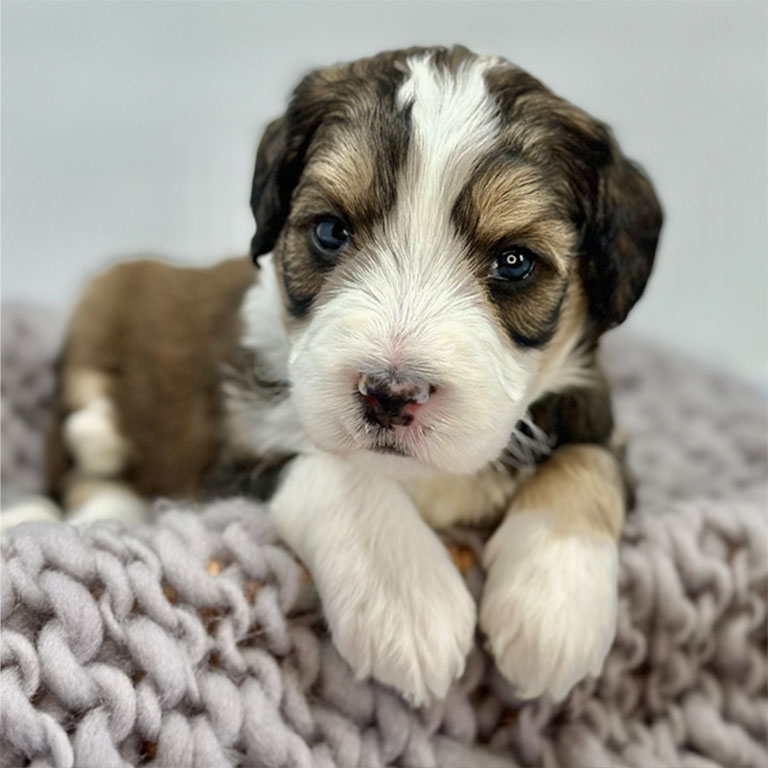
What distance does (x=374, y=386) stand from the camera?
5.52ft

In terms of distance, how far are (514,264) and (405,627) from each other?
705 mm

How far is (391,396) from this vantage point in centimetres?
168

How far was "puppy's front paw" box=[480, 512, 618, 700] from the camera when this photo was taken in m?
1.90

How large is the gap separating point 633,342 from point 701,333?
658 millimetres

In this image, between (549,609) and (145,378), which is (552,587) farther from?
(145,378)

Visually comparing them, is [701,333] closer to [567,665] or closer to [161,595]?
[567,665]

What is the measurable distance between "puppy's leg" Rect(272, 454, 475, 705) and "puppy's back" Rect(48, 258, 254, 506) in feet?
2.51

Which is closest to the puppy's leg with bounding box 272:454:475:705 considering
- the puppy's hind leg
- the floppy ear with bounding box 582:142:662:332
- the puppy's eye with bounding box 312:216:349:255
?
the puppy's eye with bounding box 312:216:349:255

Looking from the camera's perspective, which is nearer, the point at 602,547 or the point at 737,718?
Answer: the point at 602,547

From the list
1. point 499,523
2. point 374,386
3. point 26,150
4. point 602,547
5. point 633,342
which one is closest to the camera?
point 374,386

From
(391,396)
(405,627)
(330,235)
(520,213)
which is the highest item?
(520,213)

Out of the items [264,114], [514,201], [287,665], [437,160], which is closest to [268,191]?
[437,160]

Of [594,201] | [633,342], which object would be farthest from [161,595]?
[633,342]

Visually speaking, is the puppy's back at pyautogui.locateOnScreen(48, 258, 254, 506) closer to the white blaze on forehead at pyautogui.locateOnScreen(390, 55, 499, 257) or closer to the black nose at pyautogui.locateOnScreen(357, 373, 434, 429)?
the white blaze on forehead at pyautogui.locateOnScreen(390, 55, 499, 257)
